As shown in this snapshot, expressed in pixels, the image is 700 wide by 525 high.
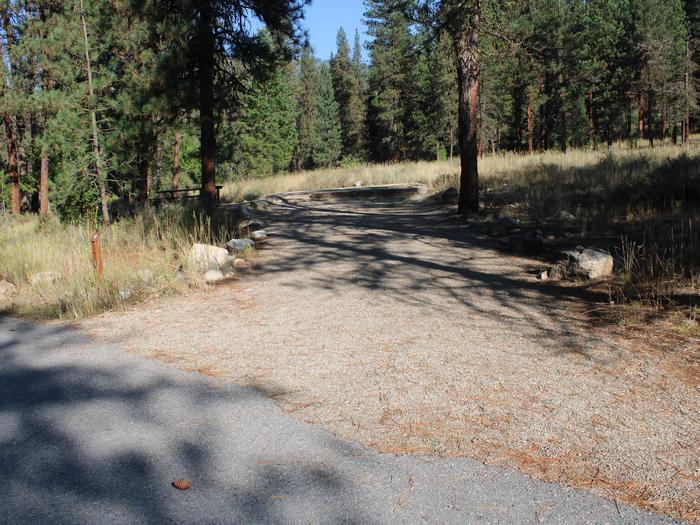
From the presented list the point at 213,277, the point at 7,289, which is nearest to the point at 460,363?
the point at 213,277

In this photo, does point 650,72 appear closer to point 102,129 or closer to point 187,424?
point 102,129

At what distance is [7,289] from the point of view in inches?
308

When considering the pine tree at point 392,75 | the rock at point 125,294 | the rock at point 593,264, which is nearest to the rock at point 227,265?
the rock at point 125,294

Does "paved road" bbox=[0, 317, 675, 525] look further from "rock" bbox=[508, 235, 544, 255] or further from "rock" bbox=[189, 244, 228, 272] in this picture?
"rock" bbox=[508, 235, 544, 255]

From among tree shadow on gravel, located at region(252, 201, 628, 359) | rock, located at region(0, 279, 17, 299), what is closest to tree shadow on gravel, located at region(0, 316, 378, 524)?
tree shadow on gravel, located at region(252, 201, 628, 359)

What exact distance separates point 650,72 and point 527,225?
40556mm

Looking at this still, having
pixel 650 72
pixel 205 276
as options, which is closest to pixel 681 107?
pixel 650 72

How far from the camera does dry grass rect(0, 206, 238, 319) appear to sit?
21.9ft

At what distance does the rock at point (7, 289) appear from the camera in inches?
302

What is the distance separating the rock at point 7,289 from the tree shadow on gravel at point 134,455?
3831mm

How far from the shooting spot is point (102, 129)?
1499 cm

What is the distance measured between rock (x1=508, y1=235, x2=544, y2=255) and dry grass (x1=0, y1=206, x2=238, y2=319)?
15.7 ft

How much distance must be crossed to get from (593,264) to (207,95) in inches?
393

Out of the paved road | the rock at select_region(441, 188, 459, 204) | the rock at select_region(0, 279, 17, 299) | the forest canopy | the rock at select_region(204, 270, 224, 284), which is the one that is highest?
the forest canopy
